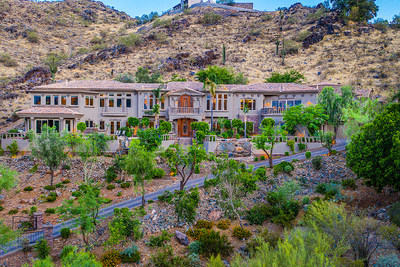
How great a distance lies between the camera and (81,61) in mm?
73438

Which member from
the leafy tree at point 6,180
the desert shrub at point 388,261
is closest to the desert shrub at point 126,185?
the leafy tree at point 6,180

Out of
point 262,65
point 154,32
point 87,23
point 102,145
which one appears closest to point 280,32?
point 262,65

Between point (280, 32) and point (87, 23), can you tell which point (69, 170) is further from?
point (87, 23)

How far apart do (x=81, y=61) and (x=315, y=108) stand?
5918cm

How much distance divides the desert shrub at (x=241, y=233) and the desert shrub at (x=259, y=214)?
1.67m

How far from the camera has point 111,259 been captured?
61.1ft

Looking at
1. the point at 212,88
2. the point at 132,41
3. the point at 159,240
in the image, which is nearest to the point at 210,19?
the point at 132,41

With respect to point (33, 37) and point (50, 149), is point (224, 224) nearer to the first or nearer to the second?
point (50, 149)

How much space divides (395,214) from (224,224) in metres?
11.9

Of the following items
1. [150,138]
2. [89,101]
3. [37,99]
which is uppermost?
[37,99]

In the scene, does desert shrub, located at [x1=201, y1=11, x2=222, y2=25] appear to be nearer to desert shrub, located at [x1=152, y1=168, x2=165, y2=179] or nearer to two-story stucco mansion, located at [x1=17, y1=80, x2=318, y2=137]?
two-story stucco mansion, located at [x1=17, y1=80, x2=318, y2=137]

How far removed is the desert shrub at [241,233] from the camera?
21234 mm

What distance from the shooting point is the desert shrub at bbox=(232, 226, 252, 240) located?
2123 centimetres

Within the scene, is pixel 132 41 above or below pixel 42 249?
above
